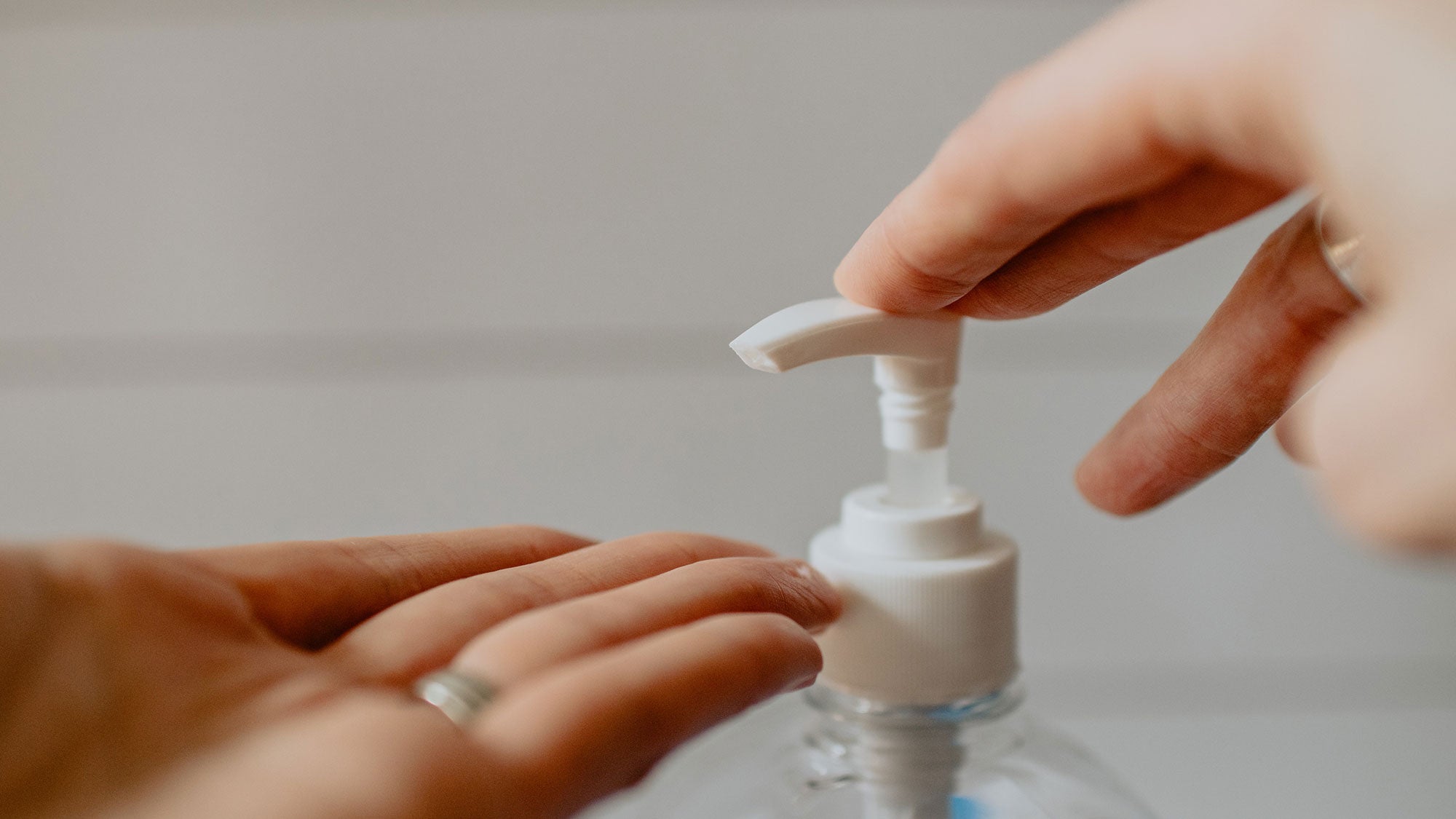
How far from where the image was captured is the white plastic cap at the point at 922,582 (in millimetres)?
289

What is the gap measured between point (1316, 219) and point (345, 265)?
39 centimetres

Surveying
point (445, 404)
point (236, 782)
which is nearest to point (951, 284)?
point (236, 782)

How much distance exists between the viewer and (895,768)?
1.06ft

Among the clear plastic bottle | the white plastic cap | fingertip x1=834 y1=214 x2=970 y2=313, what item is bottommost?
the clear plastic bottle

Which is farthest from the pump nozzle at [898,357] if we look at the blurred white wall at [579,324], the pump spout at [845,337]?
the blurred white wall at [579,324]

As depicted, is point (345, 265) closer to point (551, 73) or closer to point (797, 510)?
point (551, 73)

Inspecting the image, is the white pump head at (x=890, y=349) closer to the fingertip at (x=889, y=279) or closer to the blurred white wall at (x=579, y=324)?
the fingertip at (x=889, y=279)

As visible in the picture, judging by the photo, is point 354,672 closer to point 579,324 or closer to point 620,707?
point 620,707

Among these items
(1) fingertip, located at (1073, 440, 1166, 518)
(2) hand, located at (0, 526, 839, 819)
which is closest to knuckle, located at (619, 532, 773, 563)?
(2) hand, located at (0, 526, 839, 819)

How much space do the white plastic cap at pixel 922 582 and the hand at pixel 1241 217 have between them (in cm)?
3

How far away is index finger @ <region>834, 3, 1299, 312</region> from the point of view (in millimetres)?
196

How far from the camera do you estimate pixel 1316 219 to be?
0.27 meters

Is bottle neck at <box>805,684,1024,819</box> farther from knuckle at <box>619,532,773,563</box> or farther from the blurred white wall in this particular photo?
the blurred white wall

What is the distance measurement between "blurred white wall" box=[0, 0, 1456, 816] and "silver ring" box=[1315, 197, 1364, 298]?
220 mm
